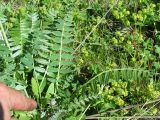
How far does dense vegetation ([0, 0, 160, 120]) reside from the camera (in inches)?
111

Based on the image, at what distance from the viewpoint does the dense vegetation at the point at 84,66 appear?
2.83 metres

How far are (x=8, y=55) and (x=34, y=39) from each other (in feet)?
0.66

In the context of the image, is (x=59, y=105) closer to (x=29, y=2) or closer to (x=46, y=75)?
(x=46, y=75)

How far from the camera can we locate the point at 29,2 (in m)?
3.79

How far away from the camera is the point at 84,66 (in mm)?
3229

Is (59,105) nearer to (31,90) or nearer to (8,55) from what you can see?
(31,90)

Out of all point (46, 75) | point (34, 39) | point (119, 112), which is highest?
point (34, 39)

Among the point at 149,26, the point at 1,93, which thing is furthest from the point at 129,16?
the point at 1,93

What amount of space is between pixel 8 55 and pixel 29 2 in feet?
3.13

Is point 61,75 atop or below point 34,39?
below

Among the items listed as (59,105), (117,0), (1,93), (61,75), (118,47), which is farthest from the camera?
(117,0)

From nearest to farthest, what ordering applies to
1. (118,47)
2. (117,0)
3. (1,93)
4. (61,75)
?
1. (1,93)
2. (61,75)
3. (118,47)
4. (117,0)

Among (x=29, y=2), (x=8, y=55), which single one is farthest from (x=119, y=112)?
(x=29, y=2)

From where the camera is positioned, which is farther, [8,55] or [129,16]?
[129,16]
